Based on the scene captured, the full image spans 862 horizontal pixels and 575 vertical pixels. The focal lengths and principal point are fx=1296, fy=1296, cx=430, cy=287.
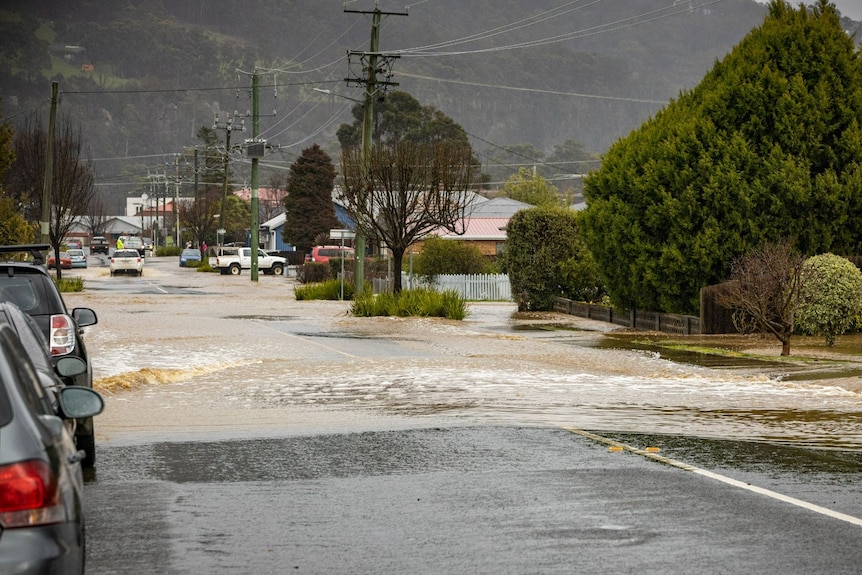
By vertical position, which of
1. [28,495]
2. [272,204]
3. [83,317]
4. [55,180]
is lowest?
[28,495]

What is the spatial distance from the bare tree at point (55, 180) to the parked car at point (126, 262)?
3.53 meters

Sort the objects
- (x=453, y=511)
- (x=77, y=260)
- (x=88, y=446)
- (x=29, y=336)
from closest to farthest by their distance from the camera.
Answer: (x=29, y=336), (x=453, y=511), (x=88, y=446), (x=77, y=260)

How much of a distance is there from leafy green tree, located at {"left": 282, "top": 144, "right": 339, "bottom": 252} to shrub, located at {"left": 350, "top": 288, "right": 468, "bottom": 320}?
186 feet

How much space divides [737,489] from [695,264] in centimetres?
2083

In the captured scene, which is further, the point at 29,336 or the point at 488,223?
the point at 488,223

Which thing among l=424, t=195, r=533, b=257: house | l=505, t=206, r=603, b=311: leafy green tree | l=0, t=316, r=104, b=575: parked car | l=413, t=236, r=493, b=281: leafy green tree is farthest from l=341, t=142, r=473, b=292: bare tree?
l=424, t=195, r=533, b=257: house

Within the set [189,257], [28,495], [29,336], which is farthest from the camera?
[189,257]

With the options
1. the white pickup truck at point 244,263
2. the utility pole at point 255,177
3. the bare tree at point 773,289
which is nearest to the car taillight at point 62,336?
the bare tree at point 773,289

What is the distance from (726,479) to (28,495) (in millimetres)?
6341

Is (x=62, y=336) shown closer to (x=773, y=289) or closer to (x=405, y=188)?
(x=773, y=289)

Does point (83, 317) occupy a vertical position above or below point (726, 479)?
above

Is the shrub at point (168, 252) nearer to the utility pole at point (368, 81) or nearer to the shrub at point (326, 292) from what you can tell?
the shrub at point (326, 292)

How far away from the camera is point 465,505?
877cm

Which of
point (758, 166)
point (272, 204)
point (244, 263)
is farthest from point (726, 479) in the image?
point (272, 204)
